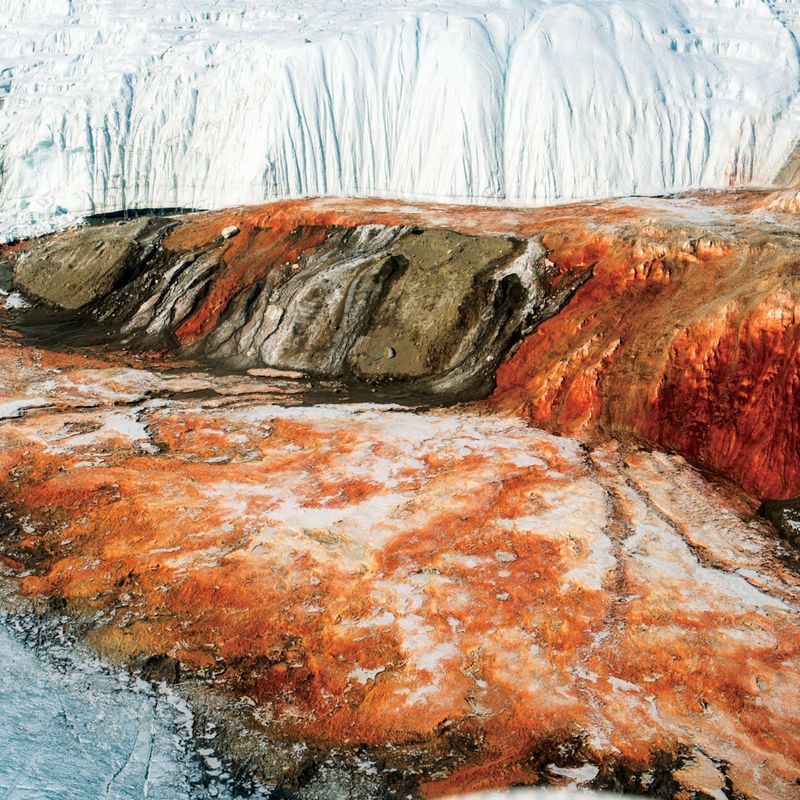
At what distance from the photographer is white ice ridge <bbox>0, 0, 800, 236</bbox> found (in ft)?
78.4

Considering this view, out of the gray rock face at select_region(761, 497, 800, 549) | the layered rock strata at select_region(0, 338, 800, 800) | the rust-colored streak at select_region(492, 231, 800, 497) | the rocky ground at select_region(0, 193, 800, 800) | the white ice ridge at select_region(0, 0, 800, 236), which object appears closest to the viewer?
the layered rock strata at select_region(0, 338, 800, 800)

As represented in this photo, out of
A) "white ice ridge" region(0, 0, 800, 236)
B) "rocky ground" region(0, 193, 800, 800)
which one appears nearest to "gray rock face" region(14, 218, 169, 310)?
"rocky ground" region(0, 193, 800, 800)

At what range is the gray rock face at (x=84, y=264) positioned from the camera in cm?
1927

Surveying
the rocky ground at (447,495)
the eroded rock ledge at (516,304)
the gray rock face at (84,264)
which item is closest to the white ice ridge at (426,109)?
the eroded rock ledge at (516,304)

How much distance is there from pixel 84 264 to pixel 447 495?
1528 centimetres

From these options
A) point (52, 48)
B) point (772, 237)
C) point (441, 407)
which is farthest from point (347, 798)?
point (52, 48)

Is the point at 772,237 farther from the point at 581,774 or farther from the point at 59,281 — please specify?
the point at 59,281

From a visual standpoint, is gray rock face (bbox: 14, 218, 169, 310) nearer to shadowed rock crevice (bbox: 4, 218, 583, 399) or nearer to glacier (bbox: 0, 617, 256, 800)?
shadowed rock crevice (bbox: 4, 218, 583, 399)

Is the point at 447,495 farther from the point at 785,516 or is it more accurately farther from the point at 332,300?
the point at 332,300

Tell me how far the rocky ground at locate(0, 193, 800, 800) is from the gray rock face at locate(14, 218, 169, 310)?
5.99 feet

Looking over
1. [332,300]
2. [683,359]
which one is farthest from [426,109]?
[683,359]

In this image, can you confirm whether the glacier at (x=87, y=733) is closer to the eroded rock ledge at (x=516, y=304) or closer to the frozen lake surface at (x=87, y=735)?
the frozen lake surface at (x=87, y=735)

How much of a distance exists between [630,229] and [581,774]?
444 inches

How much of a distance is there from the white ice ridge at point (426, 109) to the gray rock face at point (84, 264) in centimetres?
552
